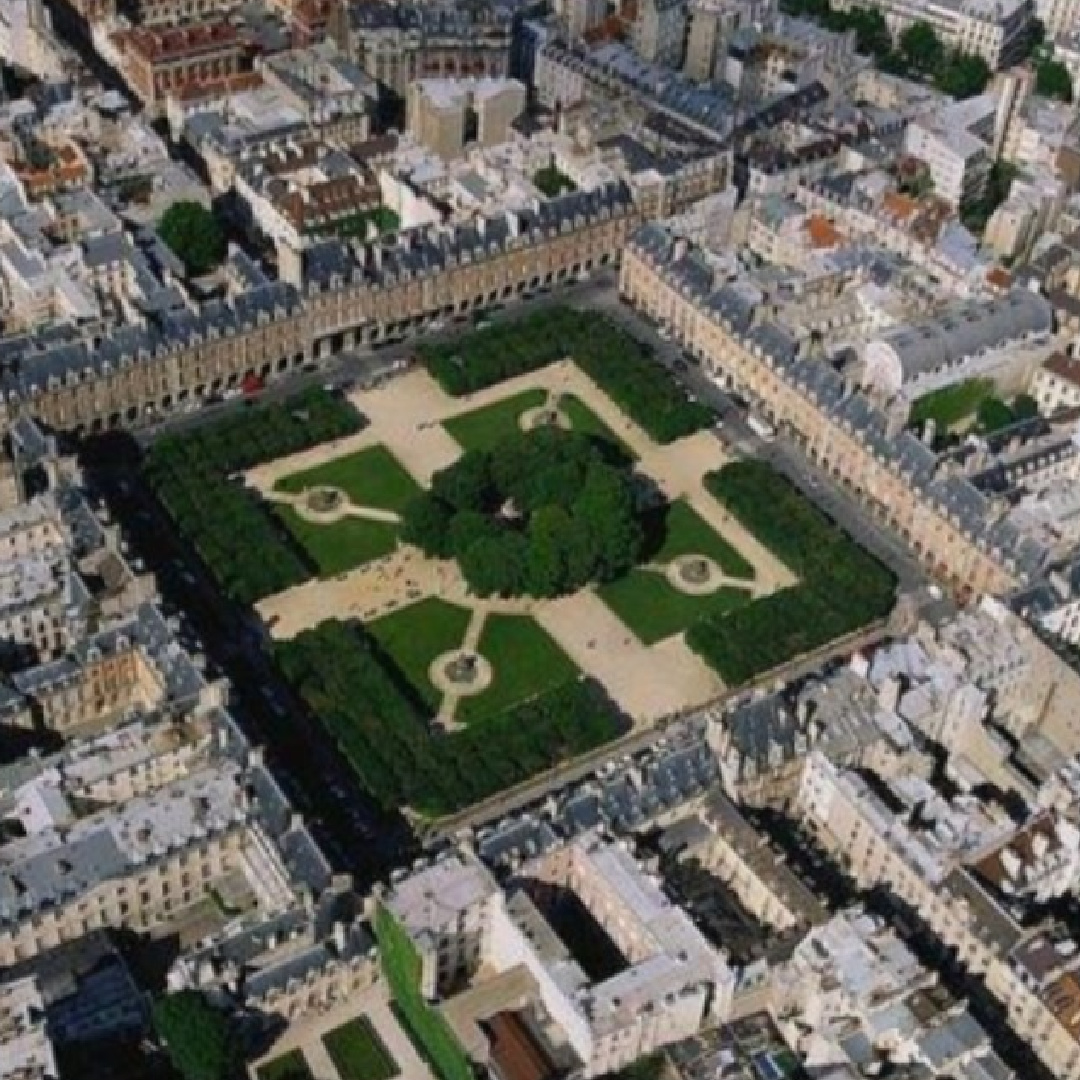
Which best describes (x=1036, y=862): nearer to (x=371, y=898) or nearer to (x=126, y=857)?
(x=371, y=898)

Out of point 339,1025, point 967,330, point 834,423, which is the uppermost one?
point 967,330

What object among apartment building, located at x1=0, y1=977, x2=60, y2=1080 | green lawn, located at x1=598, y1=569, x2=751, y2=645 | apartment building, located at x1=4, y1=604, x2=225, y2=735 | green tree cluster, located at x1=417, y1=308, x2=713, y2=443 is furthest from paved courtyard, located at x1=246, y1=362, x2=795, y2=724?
apartment building, located at x1=0, y1=977, x2=60, y2=1080

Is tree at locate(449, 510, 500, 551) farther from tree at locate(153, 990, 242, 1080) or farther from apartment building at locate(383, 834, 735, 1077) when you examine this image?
tree at locate(153, 990, 242, 1080)

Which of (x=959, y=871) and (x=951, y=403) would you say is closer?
(x=959, y=871)

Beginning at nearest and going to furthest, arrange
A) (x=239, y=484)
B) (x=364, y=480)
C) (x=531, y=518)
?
(x=531, y=518)
(x=239, y=484)
(x=364, y=480)

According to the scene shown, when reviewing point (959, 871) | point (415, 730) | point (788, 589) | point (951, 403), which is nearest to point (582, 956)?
point (415, 730)

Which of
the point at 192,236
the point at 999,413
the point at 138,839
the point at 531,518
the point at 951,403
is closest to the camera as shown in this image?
the point at 138,839

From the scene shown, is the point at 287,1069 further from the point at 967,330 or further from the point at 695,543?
the point at 967,330

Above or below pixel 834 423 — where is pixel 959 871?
below
